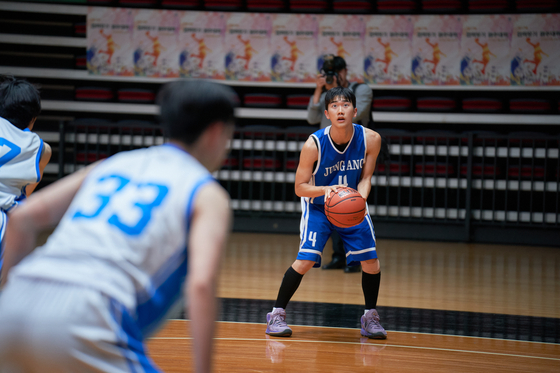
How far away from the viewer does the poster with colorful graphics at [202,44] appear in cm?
803

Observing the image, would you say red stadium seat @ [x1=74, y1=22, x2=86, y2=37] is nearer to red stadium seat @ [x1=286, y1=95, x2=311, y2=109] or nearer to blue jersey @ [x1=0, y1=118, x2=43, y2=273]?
red stadium seat @ [x1=286, y1=95, x2=311, y2=109]

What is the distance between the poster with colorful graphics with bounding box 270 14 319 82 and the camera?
7.94 metres

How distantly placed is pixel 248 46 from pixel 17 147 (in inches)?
234

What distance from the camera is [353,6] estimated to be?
783cm

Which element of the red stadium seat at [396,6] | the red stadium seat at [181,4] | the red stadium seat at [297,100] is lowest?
the red stadium seat at [297,100]

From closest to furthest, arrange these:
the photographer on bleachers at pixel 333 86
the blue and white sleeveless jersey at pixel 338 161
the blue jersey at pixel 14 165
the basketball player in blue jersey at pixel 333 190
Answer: the blue jersey at pixel 14 165
the basketball player in blue jersey at pixel 333 190
the blue and white sleeveless jersey at pixel 338 161
the photographer on bleachers at pixel 333 86

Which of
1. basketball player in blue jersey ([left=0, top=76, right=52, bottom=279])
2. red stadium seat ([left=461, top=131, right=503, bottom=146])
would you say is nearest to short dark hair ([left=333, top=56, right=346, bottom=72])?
red stadium seat ([left=461, top=131, right=503, bottom=146])

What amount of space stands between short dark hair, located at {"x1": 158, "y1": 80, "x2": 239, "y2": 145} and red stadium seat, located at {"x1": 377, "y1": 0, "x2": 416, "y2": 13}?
7170 mm

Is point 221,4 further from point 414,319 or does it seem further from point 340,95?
point 414,319

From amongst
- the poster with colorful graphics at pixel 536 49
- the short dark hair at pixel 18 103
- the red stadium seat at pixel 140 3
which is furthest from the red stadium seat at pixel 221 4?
the short dark hair at pixel 18 103

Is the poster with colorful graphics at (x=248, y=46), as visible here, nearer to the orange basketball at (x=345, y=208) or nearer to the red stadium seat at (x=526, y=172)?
the red stadium seat at (x=526, y=172)

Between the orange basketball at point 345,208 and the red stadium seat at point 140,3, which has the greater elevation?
the red stadium seat at point 140,3

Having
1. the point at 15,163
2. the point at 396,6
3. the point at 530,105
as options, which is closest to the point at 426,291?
the point at 15,163

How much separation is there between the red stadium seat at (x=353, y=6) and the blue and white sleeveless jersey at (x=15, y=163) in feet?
20.1
